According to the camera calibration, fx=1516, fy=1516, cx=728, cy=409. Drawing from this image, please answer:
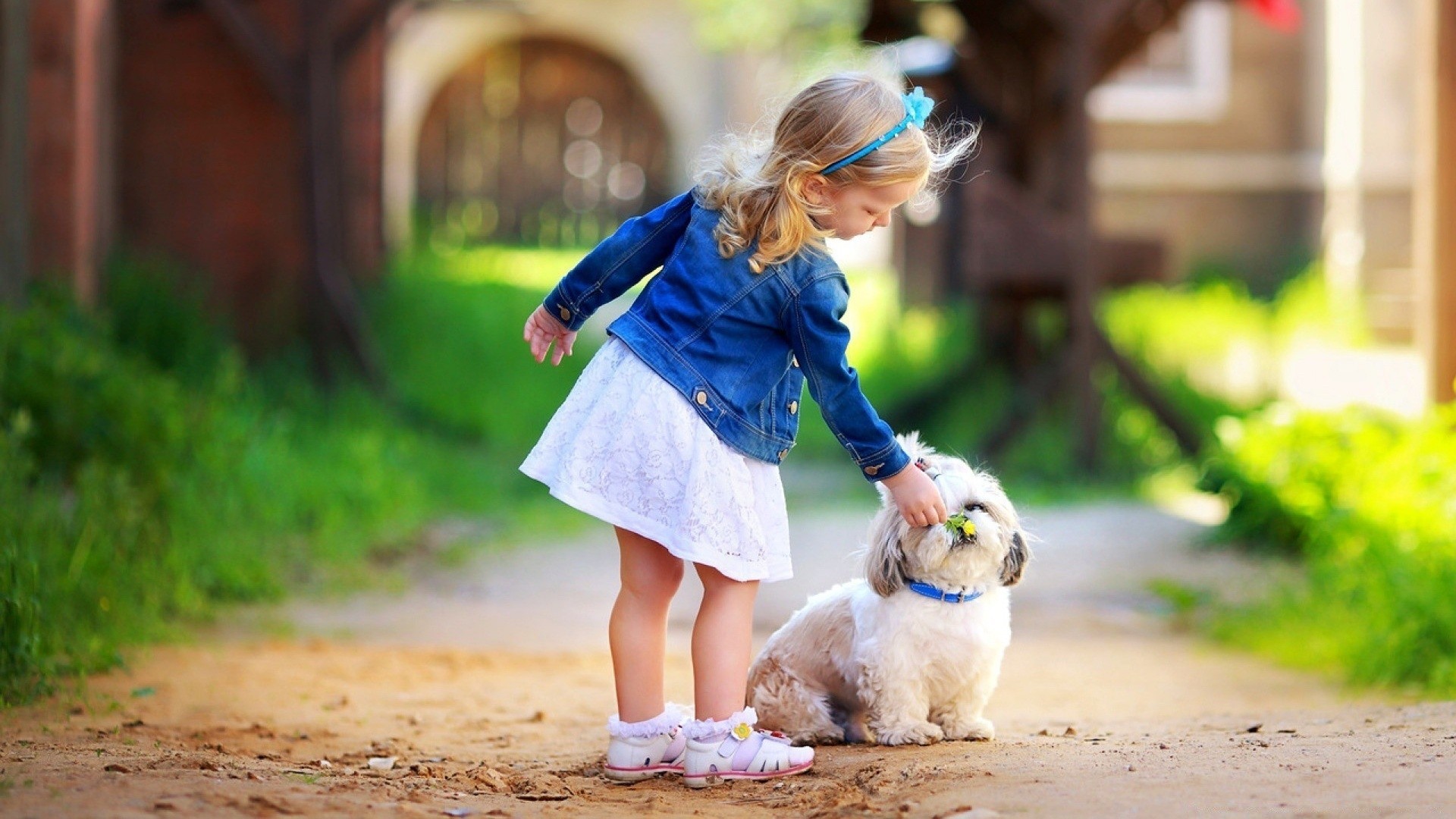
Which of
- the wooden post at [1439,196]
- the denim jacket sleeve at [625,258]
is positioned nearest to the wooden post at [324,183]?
the wooden post at [1439,196]

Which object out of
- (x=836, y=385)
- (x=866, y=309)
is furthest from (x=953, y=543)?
(x=866, y=309)

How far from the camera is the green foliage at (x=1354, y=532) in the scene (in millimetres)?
4605

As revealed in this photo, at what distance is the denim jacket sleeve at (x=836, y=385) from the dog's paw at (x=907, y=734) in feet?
1.98

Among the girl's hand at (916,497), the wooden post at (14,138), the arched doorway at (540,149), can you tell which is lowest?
the girl's hand at (916,497)

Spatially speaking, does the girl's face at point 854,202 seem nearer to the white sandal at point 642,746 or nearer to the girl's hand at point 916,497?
the girl's hand at point 916,497

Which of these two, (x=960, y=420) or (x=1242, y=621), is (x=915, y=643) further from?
(x=960, y=420)

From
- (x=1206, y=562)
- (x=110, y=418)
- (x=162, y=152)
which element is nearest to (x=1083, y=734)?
(x=1206, y=562)

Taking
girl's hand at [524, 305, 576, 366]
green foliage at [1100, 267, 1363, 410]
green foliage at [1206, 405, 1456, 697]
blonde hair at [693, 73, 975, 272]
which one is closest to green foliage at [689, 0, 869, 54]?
green foliage at [1100, 267, 1363, 410]

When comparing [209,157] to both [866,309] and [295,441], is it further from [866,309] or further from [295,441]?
[866,309]

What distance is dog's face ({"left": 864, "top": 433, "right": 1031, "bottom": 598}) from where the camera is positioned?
3.24 m

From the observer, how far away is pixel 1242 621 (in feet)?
18.4

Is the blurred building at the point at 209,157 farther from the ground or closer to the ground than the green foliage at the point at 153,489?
farther from the ground

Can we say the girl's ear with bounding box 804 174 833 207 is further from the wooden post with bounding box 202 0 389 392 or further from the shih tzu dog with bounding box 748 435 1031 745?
the wooden post with bounding box 202 0 389 392

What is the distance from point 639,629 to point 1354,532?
137 inches
